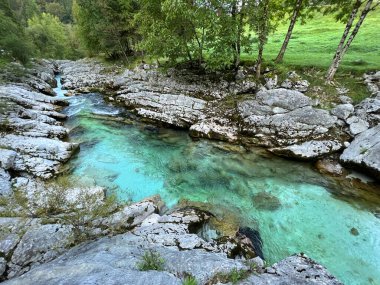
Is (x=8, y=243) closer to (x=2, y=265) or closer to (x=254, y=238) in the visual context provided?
(x=2, y=265)

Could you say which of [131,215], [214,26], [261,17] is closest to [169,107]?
[214,26]

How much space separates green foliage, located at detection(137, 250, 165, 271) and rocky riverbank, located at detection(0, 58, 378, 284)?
0.42 feet

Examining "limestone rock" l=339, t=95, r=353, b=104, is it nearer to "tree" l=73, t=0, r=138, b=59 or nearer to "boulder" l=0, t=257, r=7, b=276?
"boulder" l=0, t=257, r=7, b=276

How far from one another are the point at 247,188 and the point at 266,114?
6.73 meters

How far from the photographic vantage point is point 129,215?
934 cm

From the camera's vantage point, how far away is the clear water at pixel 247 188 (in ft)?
29.3

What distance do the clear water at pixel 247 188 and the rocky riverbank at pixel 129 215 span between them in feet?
3.42

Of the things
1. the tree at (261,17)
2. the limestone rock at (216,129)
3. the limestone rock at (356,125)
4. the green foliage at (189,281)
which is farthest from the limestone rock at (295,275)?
the tree at (261,17)

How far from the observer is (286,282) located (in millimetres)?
5824

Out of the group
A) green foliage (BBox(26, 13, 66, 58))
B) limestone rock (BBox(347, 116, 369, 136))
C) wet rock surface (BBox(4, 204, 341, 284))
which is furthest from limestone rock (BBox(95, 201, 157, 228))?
green foliage (BBox(26, 13, 66, 58))

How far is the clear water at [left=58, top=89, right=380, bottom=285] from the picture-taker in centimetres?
895

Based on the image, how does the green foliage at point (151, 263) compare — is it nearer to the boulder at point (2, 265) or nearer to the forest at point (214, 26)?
the boulder at point (2, 265)

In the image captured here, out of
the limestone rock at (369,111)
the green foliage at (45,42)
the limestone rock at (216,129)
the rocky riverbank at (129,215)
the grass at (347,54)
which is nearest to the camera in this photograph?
the rocky riverbank at (129,215)

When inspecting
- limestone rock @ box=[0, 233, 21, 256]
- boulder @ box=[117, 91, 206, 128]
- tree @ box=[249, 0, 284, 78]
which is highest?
tree @ box=[249, 0, 284, 78]
